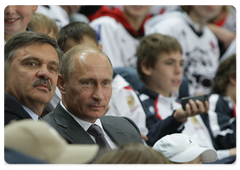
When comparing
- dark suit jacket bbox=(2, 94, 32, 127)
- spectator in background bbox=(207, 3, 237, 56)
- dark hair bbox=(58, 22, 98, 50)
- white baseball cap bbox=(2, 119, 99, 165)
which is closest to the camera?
white baseball cap bbox=(2, 119, 99, 165)

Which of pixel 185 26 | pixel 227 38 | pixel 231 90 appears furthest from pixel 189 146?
pixel 227 38

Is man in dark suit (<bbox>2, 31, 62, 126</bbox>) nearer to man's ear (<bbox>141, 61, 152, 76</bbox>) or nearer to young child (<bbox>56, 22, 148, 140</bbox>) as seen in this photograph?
young child (<bbox>56, 22, 148, 140</bbox>)

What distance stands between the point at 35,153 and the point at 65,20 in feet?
9.13

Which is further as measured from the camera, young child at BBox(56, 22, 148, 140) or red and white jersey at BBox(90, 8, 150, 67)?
red and white jersey at BBox(90, 8, 150, 67)

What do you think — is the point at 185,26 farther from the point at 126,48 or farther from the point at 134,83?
the point at 134,83

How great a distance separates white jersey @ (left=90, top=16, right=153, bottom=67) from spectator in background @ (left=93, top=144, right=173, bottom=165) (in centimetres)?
260

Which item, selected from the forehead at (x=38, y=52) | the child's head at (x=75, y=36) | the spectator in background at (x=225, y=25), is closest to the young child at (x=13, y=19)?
the child's head at (x=75, y=36)

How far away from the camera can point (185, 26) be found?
15.4 ft

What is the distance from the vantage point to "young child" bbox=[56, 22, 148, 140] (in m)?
3.14

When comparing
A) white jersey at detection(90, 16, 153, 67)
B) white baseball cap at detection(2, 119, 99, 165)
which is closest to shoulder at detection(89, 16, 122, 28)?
white jersey at detection(90, 16, 153, 67)

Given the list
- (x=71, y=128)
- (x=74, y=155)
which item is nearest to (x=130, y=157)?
(x=74, y=155)

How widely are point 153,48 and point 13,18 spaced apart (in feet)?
4.28

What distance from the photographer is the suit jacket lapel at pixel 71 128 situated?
2.20 metres

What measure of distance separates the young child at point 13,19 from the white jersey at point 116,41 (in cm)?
143
